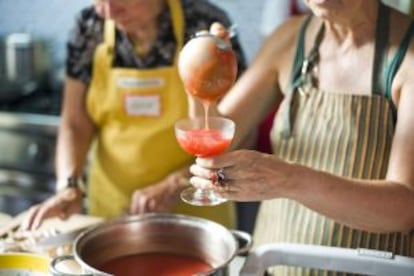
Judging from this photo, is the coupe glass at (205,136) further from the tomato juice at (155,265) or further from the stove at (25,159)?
the stove at (25,159)

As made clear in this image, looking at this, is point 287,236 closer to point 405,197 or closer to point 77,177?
point 405,197

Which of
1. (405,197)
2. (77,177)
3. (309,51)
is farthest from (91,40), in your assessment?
(405,197)

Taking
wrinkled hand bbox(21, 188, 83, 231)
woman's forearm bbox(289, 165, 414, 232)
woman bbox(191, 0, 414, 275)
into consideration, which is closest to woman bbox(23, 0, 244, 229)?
wrinkled hand bbox(21, 188, 83, 231)

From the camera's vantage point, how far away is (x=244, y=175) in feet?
4.15

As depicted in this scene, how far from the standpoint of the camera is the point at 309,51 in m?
1.66

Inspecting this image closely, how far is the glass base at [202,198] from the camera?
134cm

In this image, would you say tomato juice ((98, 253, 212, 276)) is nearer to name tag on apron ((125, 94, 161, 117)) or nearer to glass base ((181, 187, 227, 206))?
glass base ((181, 187, 227, 206))

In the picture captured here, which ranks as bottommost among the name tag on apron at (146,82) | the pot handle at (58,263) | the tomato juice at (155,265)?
the tomato juice at (155,265)

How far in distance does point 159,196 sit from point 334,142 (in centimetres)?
52

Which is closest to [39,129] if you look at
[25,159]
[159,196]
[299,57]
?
[25,159]

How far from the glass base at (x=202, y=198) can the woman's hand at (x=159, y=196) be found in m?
0.44

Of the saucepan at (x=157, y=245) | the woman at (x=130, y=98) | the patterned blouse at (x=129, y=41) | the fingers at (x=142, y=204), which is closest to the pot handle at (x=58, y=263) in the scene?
the saucepan at (x=157, y=245)

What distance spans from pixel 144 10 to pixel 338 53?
586mm

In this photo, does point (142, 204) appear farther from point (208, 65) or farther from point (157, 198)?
point (208, 65)
